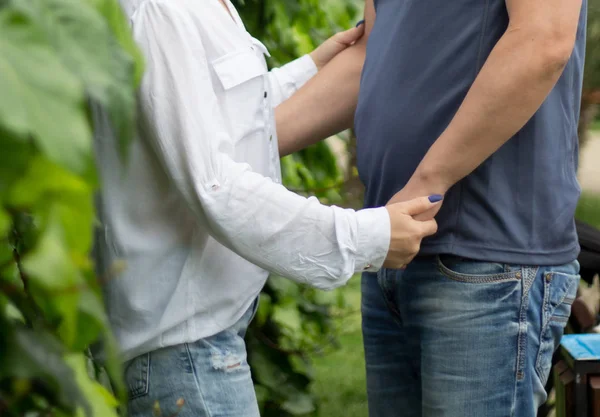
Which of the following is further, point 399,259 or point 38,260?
point 399,259

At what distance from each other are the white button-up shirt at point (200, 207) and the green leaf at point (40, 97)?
792 millimetres

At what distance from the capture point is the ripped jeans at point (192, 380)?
1.52m

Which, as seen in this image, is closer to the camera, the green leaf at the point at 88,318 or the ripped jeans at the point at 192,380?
the green leaf at the point at 88,318

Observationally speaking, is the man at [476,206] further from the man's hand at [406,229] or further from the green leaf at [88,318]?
the green leaf at [88,318]

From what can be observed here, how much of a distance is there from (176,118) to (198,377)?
A: 45 centimetres

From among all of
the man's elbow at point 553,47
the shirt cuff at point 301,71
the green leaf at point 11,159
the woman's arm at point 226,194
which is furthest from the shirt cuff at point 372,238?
the green leaf at point 11,159

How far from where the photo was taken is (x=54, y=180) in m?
0.59

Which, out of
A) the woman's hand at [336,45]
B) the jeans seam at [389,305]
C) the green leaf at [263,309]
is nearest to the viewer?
the jeans seam at [389,305]

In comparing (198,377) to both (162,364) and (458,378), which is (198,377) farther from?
(458,378)

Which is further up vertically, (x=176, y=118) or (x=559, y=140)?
(x=176, y=118)

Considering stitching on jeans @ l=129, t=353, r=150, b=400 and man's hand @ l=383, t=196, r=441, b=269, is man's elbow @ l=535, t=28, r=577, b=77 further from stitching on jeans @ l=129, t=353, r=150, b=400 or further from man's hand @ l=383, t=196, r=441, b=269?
stitching on jeans @ l=129, t=353, r=150, b=400

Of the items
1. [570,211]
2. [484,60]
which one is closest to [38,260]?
[484,60]

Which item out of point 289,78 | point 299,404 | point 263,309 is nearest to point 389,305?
point 289,78

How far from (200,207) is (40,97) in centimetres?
89
